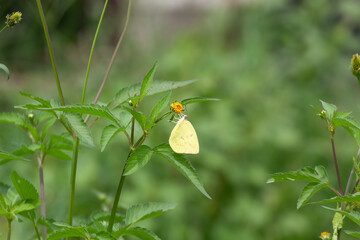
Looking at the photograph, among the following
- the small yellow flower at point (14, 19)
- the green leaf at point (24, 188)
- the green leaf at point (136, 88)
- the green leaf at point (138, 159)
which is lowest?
the green leaf at point (24, 188)

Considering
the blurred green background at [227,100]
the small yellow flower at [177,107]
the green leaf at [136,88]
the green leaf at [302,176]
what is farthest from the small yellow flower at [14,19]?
the blurred green background at [227,100]

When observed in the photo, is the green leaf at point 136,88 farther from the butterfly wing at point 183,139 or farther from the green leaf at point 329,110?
the green leaf at point 329,110

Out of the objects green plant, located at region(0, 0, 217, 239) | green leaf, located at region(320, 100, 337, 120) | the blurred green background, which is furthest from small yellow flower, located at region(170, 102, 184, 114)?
the blurred green background

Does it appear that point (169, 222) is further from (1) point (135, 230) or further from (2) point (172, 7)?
(2) point (172, 7)

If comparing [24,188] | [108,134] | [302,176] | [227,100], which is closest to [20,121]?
[24,188]

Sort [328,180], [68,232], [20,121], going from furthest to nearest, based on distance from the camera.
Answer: [20,121]
[328,180]
[68,232]

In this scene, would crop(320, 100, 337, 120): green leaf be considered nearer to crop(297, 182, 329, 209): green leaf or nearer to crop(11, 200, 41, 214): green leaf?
crop(297, 182, 329, 209): green leaf

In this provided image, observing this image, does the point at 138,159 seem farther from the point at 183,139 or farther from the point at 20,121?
the point at 20,121
